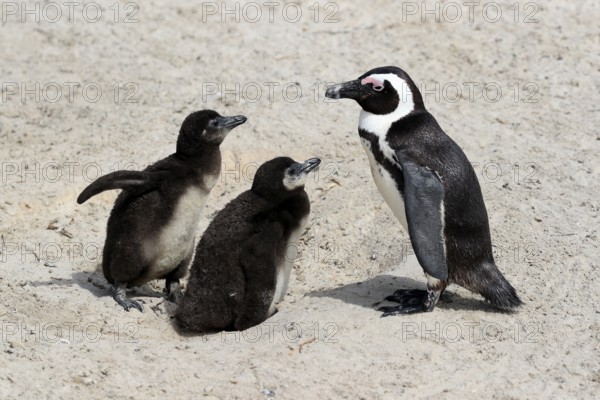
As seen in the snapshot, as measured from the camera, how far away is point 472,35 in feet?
27.5

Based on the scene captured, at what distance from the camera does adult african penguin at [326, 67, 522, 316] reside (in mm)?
4879

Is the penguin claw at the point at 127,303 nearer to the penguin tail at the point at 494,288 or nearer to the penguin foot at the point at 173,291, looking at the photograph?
the penguin foot at the point at 173,291

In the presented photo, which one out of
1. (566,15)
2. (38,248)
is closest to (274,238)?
(38,248)

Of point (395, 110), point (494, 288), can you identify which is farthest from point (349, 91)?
point (494, 288)

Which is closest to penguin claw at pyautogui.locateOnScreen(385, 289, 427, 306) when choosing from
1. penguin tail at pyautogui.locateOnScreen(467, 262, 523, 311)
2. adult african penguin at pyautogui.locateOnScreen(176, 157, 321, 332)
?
penguin tail at pyautogui.locateOnScreen(467, 262, 523, 311)

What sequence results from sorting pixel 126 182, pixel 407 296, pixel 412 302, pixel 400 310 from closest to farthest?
1. pixel 400 310
2. pixel 412 302
3. pixel 407 296
4. pixel 126 182

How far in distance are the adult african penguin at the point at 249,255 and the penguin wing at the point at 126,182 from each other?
1.36 feet

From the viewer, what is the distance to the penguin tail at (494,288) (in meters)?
5.04

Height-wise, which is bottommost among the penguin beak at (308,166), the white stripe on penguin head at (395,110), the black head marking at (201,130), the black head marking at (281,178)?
the black head marking at (281,178)

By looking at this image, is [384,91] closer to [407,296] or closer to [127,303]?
[407,296]

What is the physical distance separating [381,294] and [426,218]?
685mm

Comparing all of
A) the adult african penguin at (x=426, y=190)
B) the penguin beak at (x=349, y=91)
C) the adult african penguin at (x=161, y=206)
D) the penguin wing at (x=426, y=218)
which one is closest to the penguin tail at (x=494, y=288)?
the adult african penguin at (x=426, y=190)

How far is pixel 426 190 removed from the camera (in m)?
4.87

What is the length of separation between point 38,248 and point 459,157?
266 centimetres
